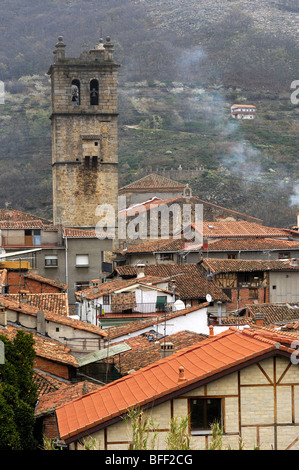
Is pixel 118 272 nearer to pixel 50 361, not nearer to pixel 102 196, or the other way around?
pixel 102 196

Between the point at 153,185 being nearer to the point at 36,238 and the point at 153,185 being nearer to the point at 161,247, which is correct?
the point at 161,247

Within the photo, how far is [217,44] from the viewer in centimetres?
16450

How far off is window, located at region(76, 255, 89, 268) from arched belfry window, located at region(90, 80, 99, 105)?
9.37 meters

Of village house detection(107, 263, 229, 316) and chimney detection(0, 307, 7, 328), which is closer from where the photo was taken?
chimney detection(0, 307, 7, 328)

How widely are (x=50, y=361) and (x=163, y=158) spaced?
83382 millimetres

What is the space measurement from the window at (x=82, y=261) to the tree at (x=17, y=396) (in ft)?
84.6

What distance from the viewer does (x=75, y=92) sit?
155 ft

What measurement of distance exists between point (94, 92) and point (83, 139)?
2.33 m

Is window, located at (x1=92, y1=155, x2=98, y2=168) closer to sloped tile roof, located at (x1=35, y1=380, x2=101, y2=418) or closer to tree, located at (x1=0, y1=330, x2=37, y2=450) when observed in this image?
sloped tile roof, located at (x1=35, y1=380, x2=101, y2=418)

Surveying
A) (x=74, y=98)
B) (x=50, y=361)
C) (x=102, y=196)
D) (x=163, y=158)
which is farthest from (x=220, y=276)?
(x=163, y=158)

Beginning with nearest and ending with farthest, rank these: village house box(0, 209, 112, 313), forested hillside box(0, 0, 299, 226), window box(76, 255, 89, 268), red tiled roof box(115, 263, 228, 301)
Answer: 1. red tiled roof box(115, 263, 228, 301)
2. village house box(0, 209, 112, 313)
3. window box(76, 255, 89, 268)
4. forested hillside box(0, 0, 299, 226)

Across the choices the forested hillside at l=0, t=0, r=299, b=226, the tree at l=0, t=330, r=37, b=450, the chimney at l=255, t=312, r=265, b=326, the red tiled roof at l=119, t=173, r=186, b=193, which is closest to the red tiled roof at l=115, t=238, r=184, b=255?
the chimney at l=255, t=312, r=265, b=326

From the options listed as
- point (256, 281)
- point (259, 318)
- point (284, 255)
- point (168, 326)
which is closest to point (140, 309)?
point (259, 318)

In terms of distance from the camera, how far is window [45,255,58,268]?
38906 millimetres
